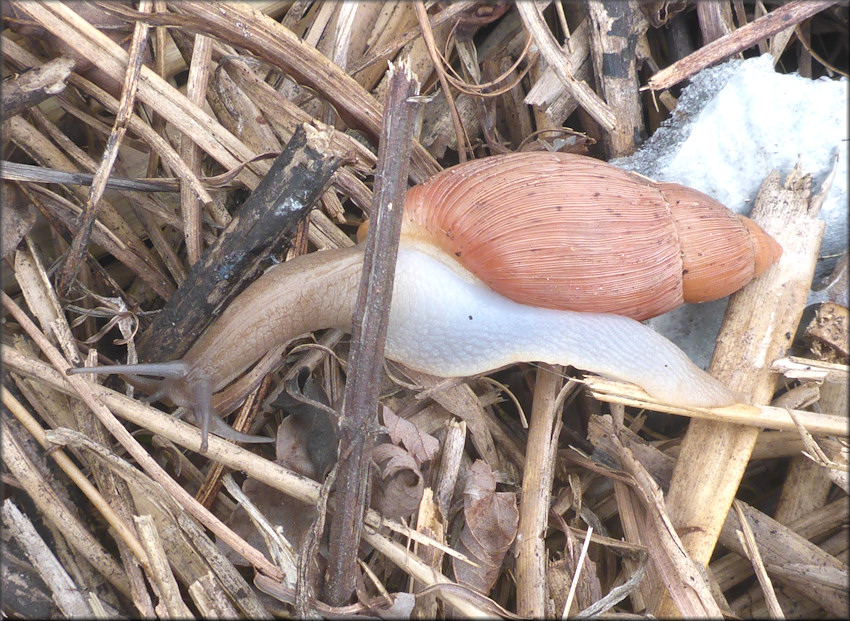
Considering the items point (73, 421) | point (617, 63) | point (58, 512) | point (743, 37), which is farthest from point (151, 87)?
point (743, 37)

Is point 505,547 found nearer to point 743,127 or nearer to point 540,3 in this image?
point 743,127

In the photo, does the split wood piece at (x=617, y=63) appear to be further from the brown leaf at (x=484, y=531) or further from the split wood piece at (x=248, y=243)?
the brown leaf at (x=484, y=531)

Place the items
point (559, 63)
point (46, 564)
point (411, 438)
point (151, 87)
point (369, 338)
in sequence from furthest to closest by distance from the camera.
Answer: point (559, 63)
point (151, 87)
point (411, 438)
point (46, 564)
point (369, 338)

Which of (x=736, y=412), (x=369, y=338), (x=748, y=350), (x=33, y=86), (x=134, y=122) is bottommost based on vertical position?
(x=736, y=412)

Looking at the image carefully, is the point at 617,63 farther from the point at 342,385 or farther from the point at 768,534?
the point at 768,534

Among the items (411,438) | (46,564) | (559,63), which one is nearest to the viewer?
(46,564)

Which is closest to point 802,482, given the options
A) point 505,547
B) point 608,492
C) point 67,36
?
point 608,492

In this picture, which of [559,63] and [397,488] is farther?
[559,63]
